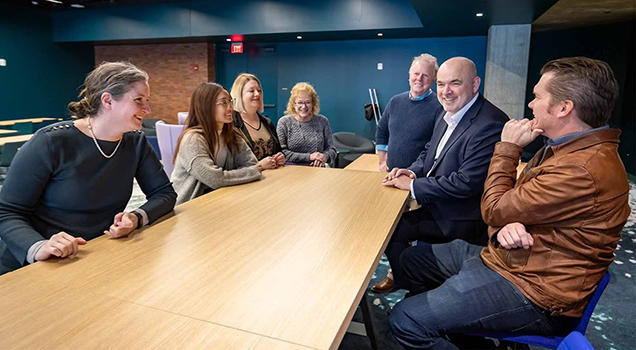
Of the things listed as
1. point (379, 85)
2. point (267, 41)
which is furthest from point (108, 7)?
point (379, 85)

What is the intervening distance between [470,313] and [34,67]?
1286 cm

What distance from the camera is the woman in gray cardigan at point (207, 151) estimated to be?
232cm

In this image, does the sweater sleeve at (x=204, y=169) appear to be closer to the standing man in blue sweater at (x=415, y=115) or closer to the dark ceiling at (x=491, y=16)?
the standing man in blue sweater at (x=415, y=115)

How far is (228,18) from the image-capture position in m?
9.01

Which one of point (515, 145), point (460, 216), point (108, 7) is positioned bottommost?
point (460, 216)

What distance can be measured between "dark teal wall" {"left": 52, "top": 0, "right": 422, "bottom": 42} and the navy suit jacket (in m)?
6.20

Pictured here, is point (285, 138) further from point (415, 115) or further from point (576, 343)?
point (576, 343)

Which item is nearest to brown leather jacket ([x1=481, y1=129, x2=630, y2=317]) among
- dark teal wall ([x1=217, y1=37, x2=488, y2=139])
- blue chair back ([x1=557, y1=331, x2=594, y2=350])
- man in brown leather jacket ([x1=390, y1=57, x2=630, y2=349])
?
man in brown leather jacket ([x1=390, y1=57, x2=630, y2=349])

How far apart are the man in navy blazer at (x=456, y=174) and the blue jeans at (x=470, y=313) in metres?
0.56

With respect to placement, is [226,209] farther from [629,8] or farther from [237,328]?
[629,8]

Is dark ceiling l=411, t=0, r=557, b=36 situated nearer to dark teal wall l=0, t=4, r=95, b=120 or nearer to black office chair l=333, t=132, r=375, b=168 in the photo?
black office chair l=333, t=132, r=375, b=168

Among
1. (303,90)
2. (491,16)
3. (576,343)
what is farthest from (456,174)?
(491,16)

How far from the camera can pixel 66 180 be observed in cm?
156

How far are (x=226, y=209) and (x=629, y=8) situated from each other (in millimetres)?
6992
